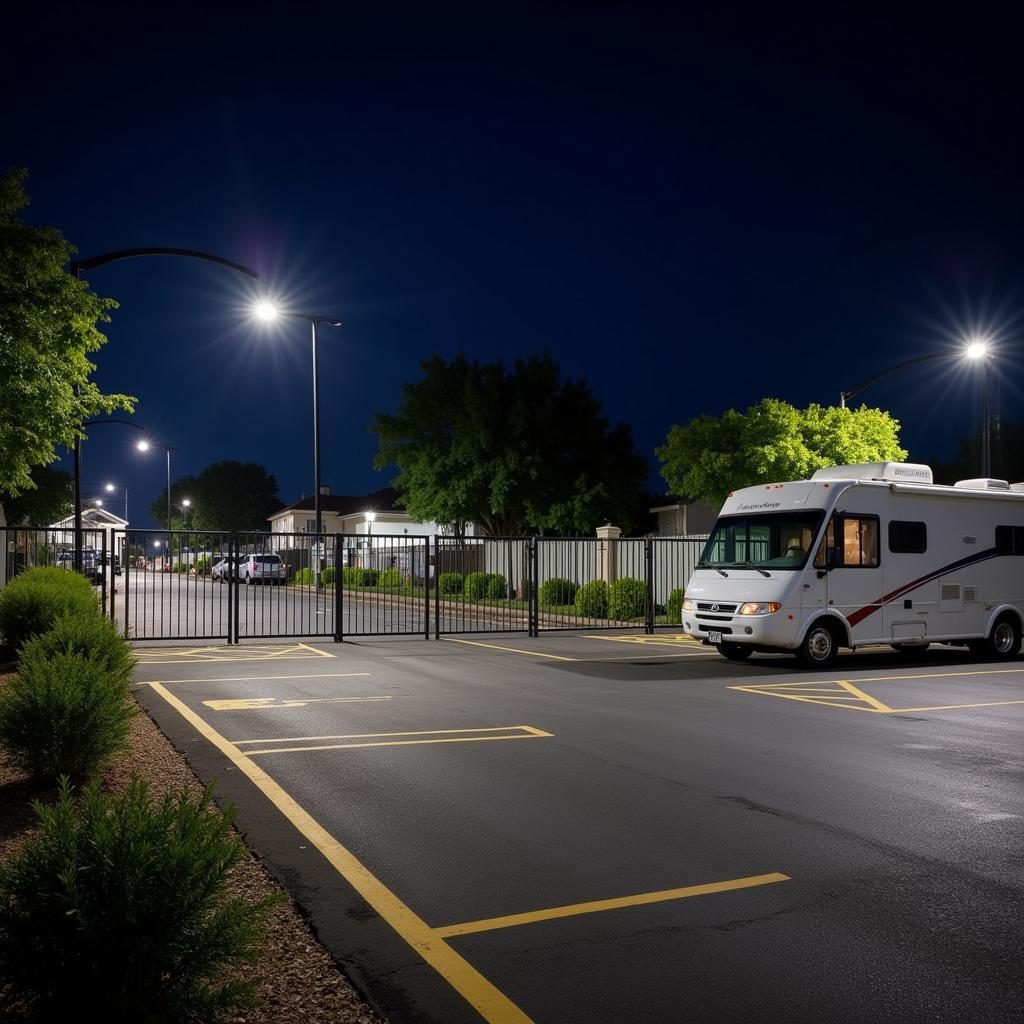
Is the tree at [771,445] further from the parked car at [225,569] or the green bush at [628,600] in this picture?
the parked car at [225,569]

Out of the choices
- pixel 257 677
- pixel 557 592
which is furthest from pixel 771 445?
pixel 257 677

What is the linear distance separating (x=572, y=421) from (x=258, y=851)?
3629 centimetres

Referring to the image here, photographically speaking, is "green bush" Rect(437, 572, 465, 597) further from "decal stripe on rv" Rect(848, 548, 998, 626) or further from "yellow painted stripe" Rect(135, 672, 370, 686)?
"decal stripe on rv" Rect(848, 548, 998, 626)

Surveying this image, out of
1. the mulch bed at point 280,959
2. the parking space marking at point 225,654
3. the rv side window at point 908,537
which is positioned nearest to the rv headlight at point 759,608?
the rv side window at point 908,537

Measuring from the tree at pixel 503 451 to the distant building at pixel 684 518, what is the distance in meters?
8.15

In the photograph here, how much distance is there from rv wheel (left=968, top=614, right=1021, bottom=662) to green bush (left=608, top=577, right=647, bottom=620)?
341 inches

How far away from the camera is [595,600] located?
2625 centimetres

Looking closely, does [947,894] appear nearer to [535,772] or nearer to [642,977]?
[642,977]

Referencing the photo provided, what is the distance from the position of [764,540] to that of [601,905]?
1221 centimetres

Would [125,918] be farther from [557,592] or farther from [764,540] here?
[557,592]

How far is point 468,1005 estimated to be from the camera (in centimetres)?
368

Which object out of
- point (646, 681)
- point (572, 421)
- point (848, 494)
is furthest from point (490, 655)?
point (572, 421)

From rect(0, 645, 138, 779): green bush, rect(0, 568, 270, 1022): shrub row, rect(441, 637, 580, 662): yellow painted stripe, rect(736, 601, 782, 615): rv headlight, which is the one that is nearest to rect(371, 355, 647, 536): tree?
rect(441, 637, 580, 662): yellow painted stripe

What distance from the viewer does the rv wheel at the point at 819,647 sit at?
15.6 meters
